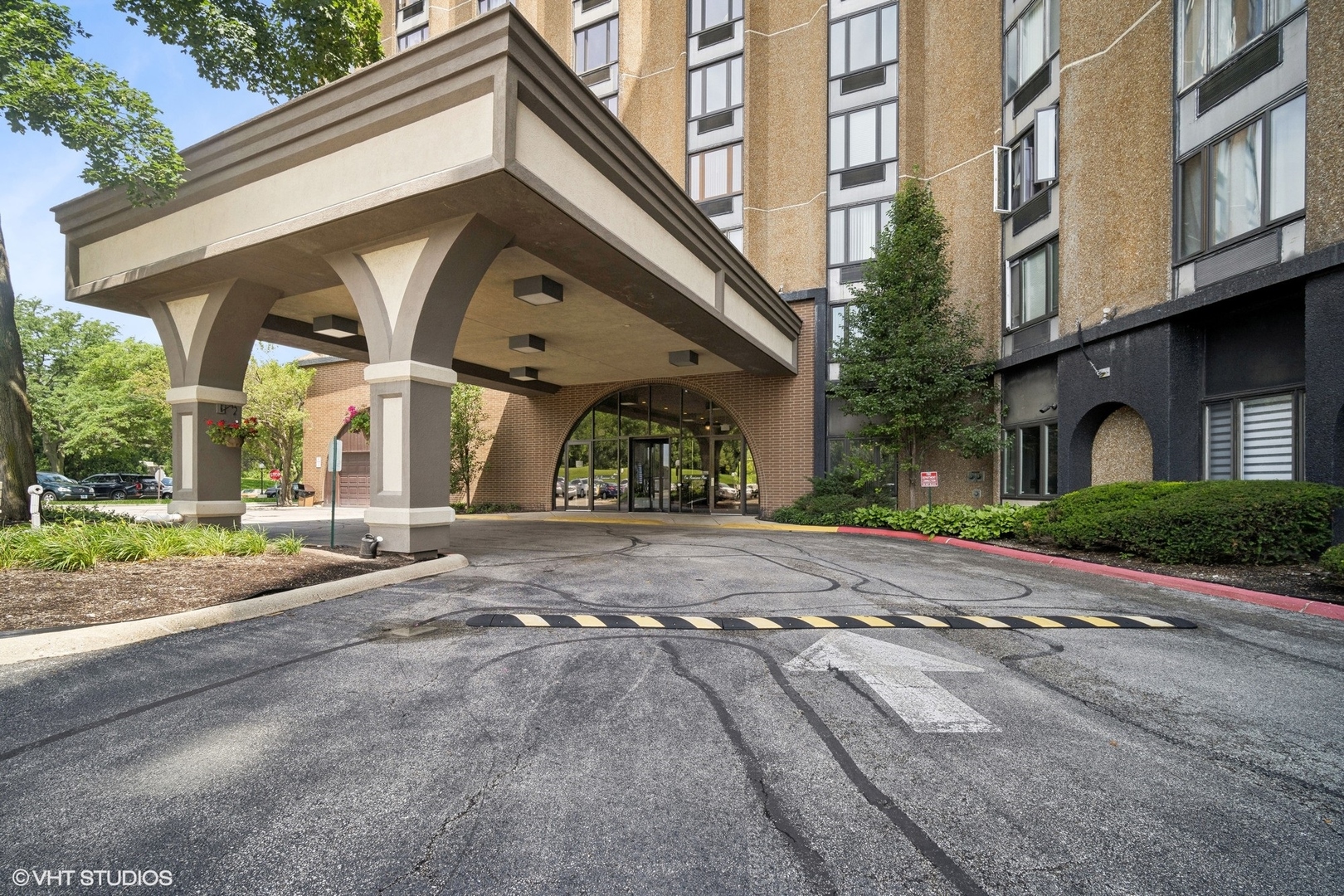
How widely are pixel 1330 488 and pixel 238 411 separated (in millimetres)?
18181

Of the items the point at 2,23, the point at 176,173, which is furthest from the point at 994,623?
the point at 2,23

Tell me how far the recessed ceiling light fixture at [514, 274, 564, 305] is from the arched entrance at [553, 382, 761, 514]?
10.4 metres

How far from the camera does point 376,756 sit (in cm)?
332

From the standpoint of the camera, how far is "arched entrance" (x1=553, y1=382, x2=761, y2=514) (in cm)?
2205

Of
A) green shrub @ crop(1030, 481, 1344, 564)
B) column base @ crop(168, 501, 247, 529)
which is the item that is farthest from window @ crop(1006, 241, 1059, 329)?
column base @ crop(168, 501, 247, 529)

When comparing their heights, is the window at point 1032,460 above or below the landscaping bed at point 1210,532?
above

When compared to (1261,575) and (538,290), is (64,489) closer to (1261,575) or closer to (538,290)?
(538,290)

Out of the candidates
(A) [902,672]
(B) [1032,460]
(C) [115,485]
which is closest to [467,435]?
(B) [1032,460]

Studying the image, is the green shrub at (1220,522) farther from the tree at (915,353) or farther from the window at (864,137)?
the window at (864,137)

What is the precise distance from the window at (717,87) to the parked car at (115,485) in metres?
38.5

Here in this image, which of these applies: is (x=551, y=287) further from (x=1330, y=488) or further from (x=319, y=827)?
(x=1330, y=488)

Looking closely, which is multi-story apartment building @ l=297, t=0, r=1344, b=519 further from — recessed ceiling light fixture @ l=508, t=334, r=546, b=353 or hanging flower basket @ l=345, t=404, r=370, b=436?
hanging flower basket @ l=345, t=404, r=370, b=436

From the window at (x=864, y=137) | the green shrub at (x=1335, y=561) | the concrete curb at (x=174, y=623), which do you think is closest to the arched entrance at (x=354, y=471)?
Result: the concrete curb at (x=174, y=623)

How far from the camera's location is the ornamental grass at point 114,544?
7.61 meters
